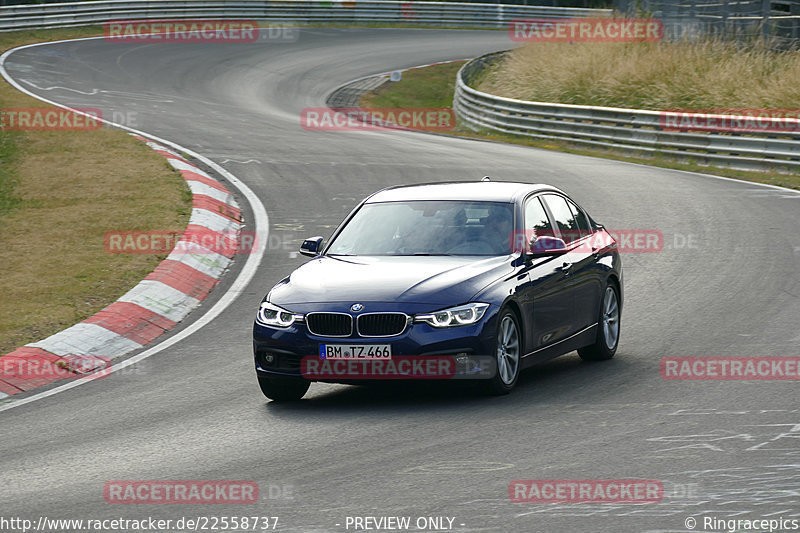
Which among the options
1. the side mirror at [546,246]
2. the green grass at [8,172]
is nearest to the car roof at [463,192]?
the side mirror at [546,246]

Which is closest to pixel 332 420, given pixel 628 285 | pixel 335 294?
pixel 335 294

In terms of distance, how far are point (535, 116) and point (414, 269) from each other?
23377 mm

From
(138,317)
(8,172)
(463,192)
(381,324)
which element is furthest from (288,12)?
(381,324)

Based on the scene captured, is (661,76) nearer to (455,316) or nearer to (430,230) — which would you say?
(430,230)

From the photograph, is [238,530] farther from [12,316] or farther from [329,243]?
[12,316]

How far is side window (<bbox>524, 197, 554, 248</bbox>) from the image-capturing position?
9906mm

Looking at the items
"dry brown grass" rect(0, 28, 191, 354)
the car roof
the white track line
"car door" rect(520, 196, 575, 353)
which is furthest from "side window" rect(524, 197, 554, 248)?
"dry brown grass" rect(0, 28, 191, 354)

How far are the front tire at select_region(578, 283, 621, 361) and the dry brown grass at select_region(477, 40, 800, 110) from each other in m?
19.0

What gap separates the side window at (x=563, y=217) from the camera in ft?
34.3

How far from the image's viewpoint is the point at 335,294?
28.7 feet

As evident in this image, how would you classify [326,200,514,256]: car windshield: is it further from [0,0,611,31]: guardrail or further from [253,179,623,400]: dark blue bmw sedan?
[0,0,611,31]: guardrail

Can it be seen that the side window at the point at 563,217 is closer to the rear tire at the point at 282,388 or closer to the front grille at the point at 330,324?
the front grille at the point at 330,324

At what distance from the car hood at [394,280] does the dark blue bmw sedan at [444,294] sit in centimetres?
1

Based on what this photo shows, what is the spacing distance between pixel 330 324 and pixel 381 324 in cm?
37
